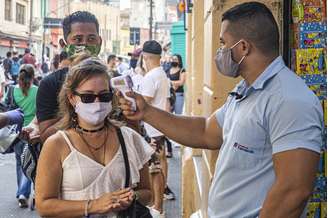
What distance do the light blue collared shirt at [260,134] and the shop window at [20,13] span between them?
46.1 m

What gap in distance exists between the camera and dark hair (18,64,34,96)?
7188 millimetres

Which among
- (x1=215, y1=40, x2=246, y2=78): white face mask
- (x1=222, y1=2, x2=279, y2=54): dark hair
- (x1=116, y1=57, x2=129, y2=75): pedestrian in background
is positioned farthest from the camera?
(x1=116, y1=57, x2=129, y2=75): pedestrian in background

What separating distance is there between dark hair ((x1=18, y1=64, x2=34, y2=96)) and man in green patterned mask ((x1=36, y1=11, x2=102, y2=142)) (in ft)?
10.3

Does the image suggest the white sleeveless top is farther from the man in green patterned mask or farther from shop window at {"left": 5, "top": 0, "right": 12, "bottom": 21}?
shop window at {"left": 5, "top": 0, "right": 12, "bottom": 21}

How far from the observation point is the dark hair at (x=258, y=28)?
2475mm

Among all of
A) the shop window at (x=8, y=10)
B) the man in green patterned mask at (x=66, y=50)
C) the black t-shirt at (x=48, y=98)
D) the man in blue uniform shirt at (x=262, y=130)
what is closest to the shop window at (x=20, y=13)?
the shop window at (x=8, y=10)

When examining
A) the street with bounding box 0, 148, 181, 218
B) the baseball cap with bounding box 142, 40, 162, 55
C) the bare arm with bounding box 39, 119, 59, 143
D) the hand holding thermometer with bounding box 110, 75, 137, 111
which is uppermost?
the baseball cap with bounding box 142, 40, 162, 55

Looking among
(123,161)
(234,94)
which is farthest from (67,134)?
(234,94)

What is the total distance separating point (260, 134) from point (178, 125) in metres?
0.90

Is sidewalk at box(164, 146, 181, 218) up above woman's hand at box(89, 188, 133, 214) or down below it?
below

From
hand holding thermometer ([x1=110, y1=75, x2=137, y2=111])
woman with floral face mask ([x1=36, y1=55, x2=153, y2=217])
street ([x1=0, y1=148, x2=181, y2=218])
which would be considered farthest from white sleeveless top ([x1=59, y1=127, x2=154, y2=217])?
street ([x1=0, y1=148, x2=181, y2=218])

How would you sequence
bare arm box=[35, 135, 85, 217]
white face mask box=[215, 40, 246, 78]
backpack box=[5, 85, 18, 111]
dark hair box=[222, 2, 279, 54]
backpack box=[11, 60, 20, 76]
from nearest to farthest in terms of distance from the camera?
dark hair box=[222, 2, 279, 54] < white face mask box=[215, 40, 246, 78] < bare arm box=[35, 135, 85, 217] < backpack box=[5, 85, 18, 111] < backpack box=[11, 60, 20, 76]

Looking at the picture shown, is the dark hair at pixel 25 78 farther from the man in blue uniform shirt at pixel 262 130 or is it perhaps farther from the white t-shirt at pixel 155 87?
the man in blue uniform shirt at pixel 262 130

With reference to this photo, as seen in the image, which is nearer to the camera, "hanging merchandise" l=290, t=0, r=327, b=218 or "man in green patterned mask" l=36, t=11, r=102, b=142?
"hanging merchandise" l=290, t=0, r=327, b=218
